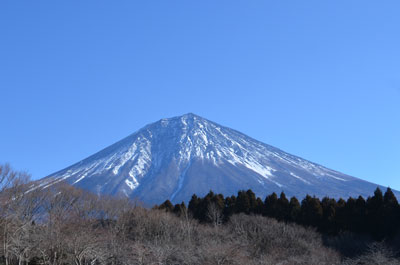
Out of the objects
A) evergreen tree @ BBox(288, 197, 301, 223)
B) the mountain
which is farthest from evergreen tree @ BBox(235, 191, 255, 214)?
the mountain

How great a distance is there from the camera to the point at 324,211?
40500mm

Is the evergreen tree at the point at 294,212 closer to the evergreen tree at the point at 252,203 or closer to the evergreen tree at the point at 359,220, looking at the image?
the evergreen tree at the point at 252,203

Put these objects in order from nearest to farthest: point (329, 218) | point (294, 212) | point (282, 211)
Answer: point (329, 218)
point (294, 212)
point (282, 211)

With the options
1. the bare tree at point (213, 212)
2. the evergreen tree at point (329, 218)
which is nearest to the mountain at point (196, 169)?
the bare tree at point (213, 212)

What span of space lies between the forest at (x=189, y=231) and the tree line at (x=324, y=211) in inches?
3.0

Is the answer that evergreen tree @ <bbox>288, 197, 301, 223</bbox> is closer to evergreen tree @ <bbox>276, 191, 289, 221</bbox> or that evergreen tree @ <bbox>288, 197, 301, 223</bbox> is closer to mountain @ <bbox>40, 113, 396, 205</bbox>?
evergreen tree @ <bbox>276, 191, 289, 221</bbox>

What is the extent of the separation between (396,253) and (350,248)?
3264 millimetres

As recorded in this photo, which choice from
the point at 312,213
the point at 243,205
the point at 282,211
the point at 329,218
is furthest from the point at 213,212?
the point at 329,218

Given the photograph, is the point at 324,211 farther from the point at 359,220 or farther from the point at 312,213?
the point at 359,220

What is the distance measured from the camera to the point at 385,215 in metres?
37.0

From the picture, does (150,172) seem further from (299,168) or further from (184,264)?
(184,264)

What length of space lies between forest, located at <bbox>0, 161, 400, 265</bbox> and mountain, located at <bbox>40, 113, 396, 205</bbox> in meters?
39.9

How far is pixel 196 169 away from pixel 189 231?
62313 millimetres

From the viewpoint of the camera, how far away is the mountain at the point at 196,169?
86438 mm
